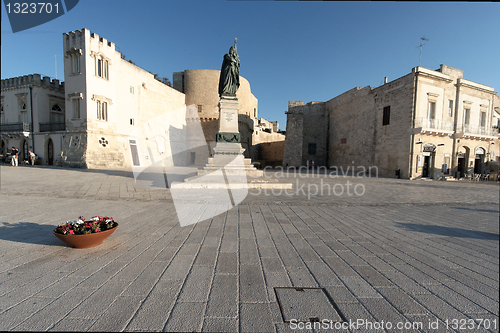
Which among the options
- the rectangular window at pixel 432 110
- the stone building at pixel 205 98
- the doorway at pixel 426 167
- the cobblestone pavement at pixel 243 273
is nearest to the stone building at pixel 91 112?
the stone building at pixel 205 98

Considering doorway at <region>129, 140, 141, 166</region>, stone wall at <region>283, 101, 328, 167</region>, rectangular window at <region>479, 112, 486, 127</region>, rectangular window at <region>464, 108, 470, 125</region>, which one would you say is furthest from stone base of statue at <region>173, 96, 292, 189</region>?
rectangular window at <region>479, 112, 486, 127</region>

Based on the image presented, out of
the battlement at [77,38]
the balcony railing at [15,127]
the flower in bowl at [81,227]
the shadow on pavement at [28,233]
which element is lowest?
the shadow on pavement at [28,233]

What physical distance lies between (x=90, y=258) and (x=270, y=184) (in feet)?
22.3

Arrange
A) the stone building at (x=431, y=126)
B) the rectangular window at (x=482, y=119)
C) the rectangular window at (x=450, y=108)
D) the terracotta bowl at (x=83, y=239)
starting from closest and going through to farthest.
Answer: the terracotta bowl at (x=83, y=239) < the stone building at (x=431, y=126) < the rectangular window at (x=450, y=108) < the rectangular window at (x=482, y=119)

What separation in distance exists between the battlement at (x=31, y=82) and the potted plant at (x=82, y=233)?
24.3 m

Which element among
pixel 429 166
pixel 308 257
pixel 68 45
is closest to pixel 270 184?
pixel 308 257

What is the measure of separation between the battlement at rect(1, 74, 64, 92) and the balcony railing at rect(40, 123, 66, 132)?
375 cm

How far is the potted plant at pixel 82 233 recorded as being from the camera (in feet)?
8.52

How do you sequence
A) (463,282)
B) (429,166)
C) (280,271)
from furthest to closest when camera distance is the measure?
(429,166) → (280,271) → (463,282)

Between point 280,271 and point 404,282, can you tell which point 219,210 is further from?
point 404,282

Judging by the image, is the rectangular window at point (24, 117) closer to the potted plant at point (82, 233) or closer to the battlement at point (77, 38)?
the battlement at point (77, 38)

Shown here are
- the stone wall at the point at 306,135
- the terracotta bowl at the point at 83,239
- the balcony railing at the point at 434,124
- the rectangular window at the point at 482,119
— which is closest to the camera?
the terracotta bowl at the point at 83,239

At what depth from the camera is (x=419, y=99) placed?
1555 centimetres

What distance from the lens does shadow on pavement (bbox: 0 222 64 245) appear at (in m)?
2.95
